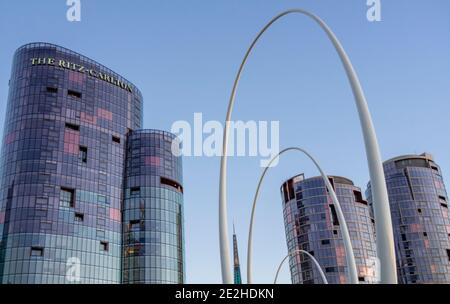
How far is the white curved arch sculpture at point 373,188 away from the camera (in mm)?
15523

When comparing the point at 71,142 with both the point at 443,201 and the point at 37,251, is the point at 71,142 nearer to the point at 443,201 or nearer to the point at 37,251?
the point at 37,251

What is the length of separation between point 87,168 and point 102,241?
1881 centimetres

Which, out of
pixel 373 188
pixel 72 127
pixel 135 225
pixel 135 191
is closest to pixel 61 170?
pixel 72 127

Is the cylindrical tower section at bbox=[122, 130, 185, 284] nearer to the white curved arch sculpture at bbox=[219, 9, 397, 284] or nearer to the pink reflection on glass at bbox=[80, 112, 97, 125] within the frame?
the pink reflection on glass at bbox=[80, 112, 97, 125]

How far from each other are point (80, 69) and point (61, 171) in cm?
3046

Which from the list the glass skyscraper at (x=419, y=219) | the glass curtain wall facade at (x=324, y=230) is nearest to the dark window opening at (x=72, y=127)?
the glass curtain wall facade at (x=324, y=230)

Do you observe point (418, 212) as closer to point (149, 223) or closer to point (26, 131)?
point (149, 223)

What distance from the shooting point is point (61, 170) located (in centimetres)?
11406

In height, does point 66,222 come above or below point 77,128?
below

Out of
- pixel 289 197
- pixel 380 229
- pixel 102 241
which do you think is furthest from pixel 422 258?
pixel 380 229

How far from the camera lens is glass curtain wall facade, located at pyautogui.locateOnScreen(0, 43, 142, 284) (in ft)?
346

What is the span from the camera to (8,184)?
110438mm

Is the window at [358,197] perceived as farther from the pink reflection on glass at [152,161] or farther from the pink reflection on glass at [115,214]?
the pink reflection on glass at [115,214]

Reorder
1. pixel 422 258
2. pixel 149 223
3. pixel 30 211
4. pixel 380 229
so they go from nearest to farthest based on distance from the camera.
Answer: pixel 380 229 < pixel 30 211 < pixel 149 223 < pixel 422 258
